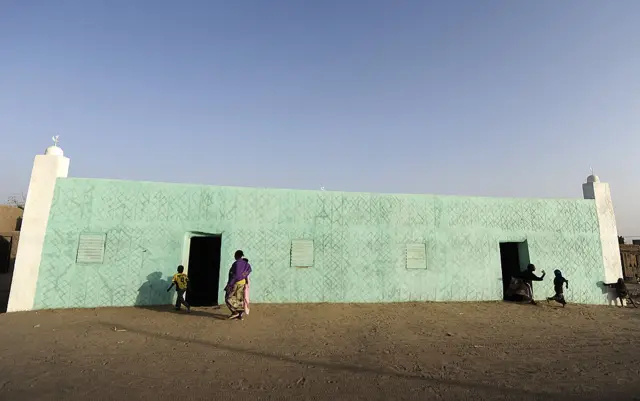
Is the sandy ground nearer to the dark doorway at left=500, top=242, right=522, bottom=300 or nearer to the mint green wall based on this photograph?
the mint green wall

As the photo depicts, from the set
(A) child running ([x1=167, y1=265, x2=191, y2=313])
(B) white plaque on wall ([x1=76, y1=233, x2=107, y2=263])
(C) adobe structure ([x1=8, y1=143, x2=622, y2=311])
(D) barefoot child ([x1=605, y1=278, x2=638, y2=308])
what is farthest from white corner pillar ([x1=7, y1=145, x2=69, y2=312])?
(D) barefoot child ([x1=605, y1=278, x2=638, y2=308])

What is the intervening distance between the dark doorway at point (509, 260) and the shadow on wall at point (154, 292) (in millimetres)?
10450

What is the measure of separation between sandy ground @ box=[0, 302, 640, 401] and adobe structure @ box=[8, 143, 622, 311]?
883 mm

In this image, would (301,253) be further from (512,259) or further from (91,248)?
(512,259)

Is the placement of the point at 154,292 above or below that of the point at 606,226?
below

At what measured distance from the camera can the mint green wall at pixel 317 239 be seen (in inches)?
332

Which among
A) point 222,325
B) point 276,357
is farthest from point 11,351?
point 276,357

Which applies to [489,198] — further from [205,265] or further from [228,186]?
[205,265]

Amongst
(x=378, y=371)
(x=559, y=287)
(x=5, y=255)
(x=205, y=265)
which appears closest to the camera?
(x=378, y=371)

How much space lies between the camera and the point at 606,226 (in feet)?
36.1

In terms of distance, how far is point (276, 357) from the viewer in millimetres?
4992

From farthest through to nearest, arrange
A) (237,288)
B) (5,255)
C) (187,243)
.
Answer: (5,255), (187,243), (237,288)

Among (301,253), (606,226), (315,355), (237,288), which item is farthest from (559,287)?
(237,288)

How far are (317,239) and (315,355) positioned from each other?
182 inches
